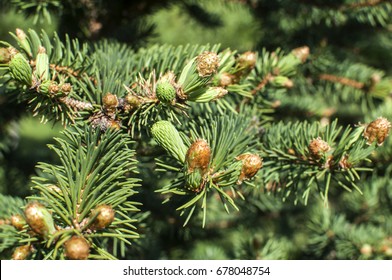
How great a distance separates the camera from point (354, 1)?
2.65ft

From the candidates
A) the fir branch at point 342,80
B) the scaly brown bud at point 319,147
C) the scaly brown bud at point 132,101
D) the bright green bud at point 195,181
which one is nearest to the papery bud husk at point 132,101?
the scaly brown bud at point 132,101

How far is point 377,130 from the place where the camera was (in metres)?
0.50

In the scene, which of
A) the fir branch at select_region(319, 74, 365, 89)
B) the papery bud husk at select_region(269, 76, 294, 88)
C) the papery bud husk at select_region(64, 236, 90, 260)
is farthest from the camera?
the fir branch at select_region(319, 74, 365, 89)

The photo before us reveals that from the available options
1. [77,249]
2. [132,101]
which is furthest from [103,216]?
[132,101]

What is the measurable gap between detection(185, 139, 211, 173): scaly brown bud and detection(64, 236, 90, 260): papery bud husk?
0.13 m

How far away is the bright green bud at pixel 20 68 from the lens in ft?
1.52

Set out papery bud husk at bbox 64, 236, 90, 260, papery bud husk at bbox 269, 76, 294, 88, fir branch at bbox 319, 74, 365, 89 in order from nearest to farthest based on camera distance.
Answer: papery bud husk at bbox 64, 236, 90, 260
papery bud husk at bbox 269, 76, 294, 88
fir branch at bbox 319, 74, 365, 89

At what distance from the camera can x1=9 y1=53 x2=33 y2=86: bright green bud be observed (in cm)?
46

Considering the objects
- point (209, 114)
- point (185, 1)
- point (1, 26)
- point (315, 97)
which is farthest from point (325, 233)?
point (1, 26)

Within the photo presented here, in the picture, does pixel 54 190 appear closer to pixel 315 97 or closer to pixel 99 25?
pixel 99 25

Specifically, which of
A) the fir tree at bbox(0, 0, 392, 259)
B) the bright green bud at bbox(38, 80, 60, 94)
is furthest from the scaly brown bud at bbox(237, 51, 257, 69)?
the bright green bud at bbox(38, 80, 60, 94)

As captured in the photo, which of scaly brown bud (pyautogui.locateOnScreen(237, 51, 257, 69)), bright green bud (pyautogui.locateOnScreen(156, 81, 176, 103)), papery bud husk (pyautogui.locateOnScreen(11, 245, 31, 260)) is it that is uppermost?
scaly brown bud (pyautogui.locateOnScreen(237, 51, 257, 69))

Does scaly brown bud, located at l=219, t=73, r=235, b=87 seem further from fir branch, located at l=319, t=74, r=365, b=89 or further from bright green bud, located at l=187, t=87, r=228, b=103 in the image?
fir branch, located at l=319, t=74, r=365, b=89
